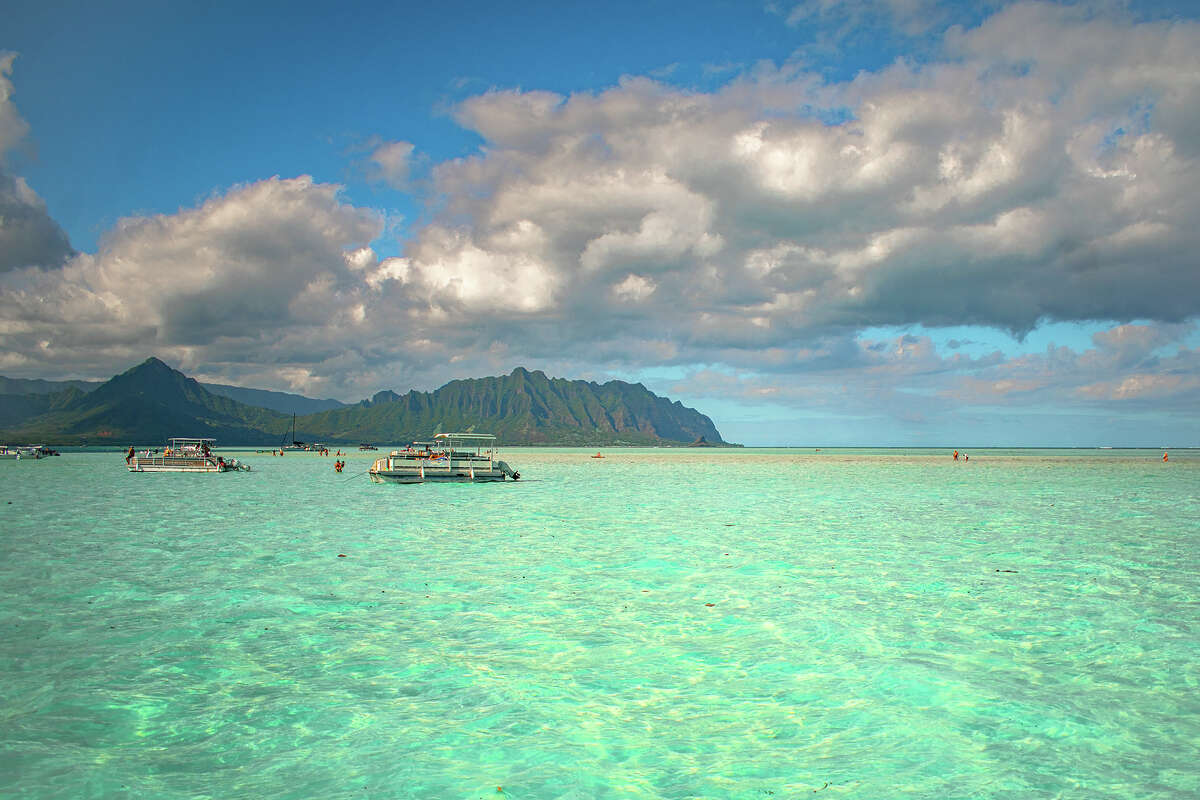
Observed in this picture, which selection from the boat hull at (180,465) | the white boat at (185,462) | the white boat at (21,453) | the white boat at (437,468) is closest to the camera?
the white boat at (437,468)

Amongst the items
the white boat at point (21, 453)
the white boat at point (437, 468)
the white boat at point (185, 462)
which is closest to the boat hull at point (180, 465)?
the white boat at point (185, 462)

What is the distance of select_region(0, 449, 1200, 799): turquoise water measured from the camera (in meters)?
9.17

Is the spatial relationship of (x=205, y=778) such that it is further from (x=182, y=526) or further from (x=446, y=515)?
(x=446, y=515)

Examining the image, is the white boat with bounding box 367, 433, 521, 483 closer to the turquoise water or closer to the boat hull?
the boat hull

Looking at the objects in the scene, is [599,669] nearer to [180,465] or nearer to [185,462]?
[185,462]

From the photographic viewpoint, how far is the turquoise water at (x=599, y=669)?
9.17 meters

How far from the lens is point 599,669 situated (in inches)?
537

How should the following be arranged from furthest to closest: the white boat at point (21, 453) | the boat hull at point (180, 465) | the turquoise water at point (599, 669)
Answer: the white boat at point (21, 453), the boat hull at point (180, 465), the turquoise water at point (599, 669)

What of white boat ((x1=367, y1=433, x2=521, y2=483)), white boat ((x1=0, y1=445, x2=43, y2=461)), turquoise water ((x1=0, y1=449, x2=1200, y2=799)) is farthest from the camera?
white boat ((x1=0, y1=445, x2=43, y2=461))

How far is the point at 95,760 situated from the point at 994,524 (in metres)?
Result: 41.4

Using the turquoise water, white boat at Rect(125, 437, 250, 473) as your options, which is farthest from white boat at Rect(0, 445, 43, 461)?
the turquoise water

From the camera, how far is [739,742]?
10.1m

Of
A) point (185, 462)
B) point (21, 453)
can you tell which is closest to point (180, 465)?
point (185, 462)

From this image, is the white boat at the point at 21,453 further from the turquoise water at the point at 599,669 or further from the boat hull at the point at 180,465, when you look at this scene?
the turquoise water at the point at 599,669
